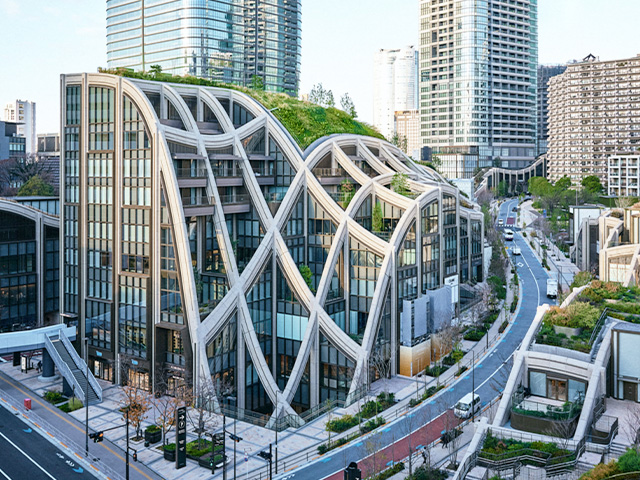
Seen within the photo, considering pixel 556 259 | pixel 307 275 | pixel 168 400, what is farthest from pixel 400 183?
pixel 556 259

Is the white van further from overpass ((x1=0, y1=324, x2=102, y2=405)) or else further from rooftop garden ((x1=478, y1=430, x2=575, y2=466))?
overpass ((x1=0, y1=324, x2=102, y2=405))

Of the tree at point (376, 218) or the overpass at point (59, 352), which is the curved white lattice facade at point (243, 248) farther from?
the overpass at point (59, 352)

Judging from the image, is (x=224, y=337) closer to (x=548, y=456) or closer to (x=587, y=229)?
(x=548, y=456)

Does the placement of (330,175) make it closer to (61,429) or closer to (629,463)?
(61,429)

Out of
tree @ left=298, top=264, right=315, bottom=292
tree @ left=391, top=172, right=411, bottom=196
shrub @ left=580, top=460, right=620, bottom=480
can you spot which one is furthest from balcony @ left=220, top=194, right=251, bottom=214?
shrub @ left=580, top=460, right=620, bottom=480

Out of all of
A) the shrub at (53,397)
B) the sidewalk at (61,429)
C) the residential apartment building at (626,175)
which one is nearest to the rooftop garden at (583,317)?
the sidewalk at (61,429)
